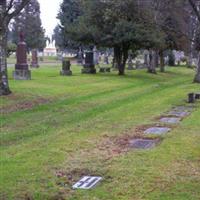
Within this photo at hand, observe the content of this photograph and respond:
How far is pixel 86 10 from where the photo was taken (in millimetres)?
41656

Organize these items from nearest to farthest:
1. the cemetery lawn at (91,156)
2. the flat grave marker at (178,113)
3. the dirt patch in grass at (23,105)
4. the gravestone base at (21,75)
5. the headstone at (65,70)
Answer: the cemetery lawn at (91,156)
the flat grave marker at (178,113)
the dirt patch in grass at (23,105)
the gravestone base at (21,75)
the headstone at (65,70)

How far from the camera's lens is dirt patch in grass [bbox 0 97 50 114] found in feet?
53.7

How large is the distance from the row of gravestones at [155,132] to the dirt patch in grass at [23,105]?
15.8 feet

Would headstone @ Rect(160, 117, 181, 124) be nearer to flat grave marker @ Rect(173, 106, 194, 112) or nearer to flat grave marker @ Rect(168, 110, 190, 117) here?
flat grave marker @ Rect(168, 110, 190, 117)

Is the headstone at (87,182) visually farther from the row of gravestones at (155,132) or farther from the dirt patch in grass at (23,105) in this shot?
the dirt patch in grass at (23,105)

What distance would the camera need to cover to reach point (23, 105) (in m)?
17.7

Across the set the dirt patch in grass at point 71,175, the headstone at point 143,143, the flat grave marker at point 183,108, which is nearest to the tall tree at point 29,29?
the flat grave marker at point 183,108

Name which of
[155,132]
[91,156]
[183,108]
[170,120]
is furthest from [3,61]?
[91,156]

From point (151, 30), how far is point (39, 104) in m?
23.2

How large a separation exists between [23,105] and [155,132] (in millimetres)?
6951

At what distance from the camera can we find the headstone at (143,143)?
10172 mm

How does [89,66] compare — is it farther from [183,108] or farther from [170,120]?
[170,120]

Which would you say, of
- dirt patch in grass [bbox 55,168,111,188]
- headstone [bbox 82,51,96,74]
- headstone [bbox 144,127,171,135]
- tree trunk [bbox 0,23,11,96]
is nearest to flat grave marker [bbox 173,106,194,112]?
headstone [bbox 144,127,171,135]

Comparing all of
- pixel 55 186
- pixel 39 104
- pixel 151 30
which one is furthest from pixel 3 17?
pixel 151 30
